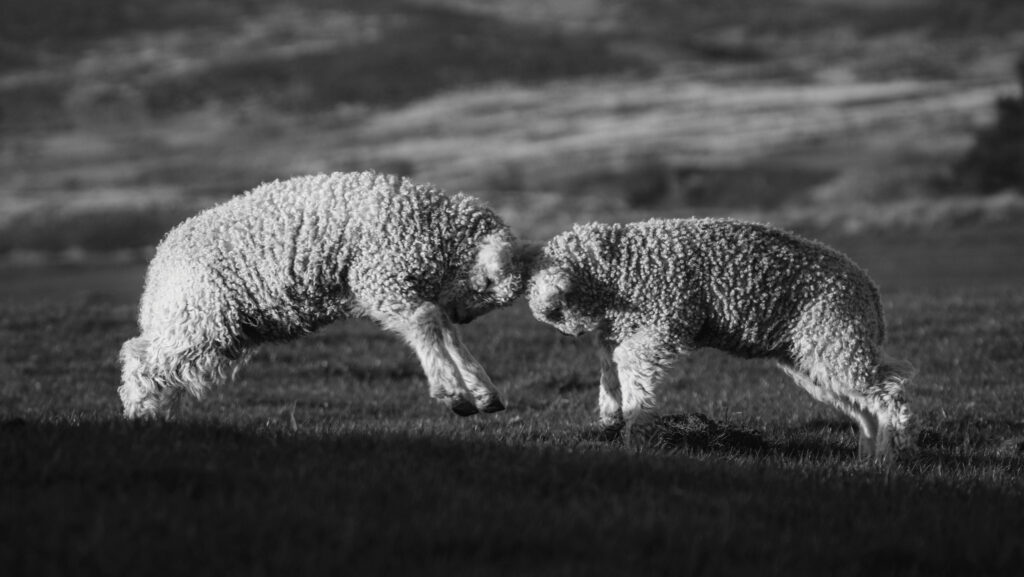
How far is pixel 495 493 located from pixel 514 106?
89062 mm

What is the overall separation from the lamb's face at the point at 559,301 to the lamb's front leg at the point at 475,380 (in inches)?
26.7

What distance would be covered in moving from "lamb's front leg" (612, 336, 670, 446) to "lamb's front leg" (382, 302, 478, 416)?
1.15 meters

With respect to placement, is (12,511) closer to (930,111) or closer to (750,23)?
(930,111)

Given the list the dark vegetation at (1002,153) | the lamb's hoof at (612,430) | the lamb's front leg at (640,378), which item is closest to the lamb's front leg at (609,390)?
the lamb's hoof at (612,430)

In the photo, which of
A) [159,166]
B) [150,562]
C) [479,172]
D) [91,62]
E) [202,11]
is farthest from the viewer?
[202,11]

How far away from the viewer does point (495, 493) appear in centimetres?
617

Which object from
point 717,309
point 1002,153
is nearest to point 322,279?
point 717,309

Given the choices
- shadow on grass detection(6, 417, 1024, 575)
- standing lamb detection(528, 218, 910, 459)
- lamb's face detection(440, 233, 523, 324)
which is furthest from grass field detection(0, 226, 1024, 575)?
lamb's face detection(440, 233, 523, 324)

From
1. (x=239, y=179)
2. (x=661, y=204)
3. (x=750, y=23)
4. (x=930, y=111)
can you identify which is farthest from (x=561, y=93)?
(x=750, y=23)

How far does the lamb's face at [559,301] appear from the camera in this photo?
883 centimetres

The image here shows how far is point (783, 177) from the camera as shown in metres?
59.0

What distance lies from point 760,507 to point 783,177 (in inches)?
2129

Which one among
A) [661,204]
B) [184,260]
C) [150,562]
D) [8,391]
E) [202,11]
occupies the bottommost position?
[661,204]

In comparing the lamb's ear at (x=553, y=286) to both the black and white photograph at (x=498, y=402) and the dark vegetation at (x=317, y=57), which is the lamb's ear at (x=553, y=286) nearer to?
the black and white photograph at (x=498, y=402)
